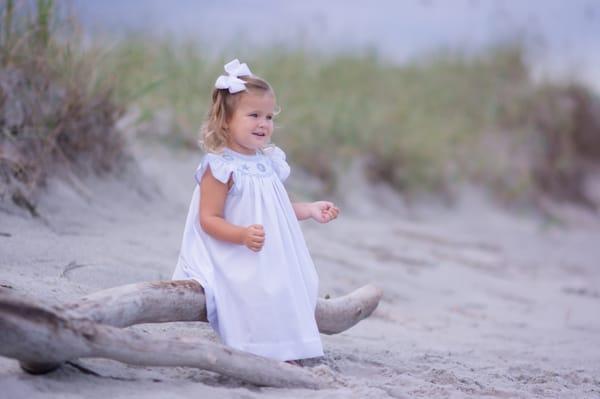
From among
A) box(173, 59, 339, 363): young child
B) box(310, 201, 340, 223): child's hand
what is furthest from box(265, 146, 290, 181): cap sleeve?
box(310, 201, 340, 223): child's hand

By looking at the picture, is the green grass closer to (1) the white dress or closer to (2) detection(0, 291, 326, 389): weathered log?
(1) the white dress

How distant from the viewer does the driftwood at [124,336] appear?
2.09 meters

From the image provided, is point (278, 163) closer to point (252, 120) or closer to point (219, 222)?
point (252, 120)

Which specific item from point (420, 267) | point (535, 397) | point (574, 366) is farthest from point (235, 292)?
point (420, 267)

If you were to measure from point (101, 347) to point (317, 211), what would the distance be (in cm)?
103

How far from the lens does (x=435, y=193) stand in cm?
843

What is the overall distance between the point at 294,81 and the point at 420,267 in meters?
2.96

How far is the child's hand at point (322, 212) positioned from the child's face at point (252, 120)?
12.6 inches

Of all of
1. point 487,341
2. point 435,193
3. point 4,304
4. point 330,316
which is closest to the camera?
point 4,304

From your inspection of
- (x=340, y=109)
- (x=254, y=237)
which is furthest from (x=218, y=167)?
(x=340, y=109)

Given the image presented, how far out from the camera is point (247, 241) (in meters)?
2.60

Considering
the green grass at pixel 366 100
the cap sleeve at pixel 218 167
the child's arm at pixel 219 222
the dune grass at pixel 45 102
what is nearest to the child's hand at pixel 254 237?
the child's arm at pixel 219 222

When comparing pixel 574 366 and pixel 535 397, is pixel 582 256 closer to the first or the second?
pixel 574 366

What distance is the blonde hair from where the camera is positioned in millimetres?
2783
